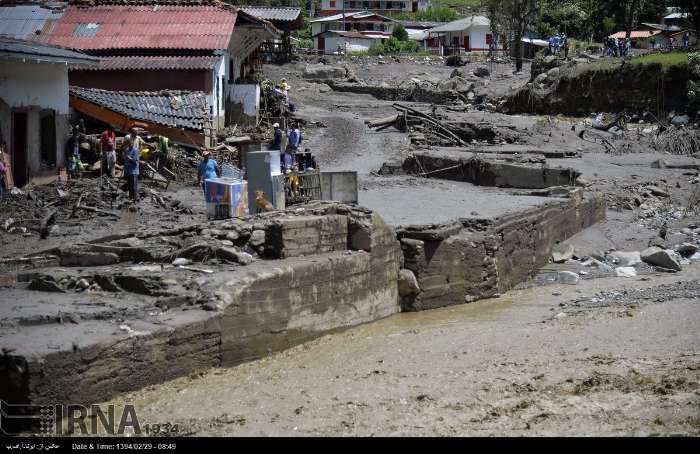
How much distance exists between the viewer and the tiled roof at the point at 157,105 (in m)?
24.0

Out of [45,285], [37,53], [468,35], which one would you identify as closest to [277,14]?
[468,35]

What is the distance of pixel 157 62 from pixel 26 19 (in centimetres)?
485

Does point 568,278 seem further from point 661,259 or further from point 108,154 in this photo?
point 108,154

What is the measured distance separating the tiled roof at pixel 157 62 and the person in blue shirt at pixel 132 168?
25.5 feet

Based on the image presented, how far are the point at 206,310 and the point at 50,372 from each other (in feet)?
8.15

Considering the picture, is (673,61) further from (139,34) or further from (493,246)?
(493,246)

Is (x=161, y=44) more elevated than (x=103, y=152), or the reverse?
(x=161, y=44)

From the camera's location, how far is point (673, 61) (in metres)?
40.6

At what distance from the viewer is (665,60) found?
41.0m

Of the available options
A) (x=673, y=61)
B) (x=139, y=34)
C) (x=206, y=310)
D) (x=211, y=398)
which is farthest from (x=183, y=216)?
(x=673, y=61)

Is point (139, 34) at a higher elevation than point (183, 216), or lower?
higher

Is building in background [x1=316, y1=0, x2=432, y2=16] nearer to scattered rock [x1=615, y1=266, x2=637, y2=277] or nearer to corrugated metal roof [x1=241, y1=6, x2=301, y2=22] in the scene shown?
corrugated metal roof [x1=241, y1=6, x2=301, y2=22]
